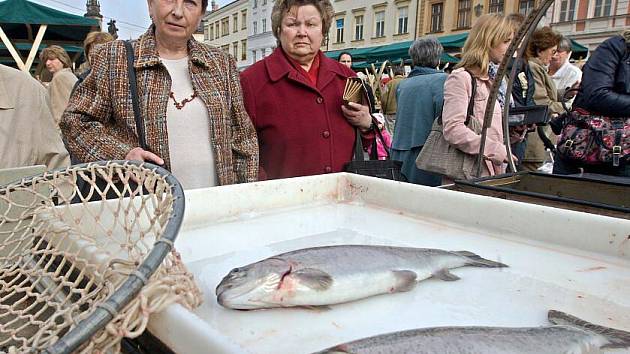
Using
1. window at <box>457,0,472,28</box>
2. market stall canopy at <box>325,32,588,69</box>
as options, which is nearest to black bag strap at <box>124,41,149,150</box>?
market stall canopy at <box>325,32,588,69</box>

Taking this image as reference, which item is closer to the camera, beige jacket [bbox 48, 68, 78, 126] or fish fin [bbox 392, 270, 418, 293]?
fish fin [bbox 392, 270, 418, 293]

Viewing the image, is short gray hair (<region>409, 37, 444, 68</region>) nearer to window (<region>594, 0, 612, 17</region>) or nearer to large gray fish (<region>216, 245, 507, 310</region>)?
large gray fish (<region>216, 245, 507, 310</region>)

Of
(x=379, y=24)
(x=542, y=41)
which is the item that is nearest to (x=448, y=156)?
(x=542, y=41)

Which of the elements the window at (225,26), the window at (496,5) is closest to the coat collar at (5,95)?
the window at (496,5)

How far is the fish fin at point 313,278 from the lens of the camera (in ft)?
3.41

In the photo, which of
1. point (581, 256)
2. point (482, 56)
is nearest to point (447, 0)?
point (482, 56)

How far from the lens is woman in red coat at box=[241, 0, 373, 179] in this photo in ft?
7.74

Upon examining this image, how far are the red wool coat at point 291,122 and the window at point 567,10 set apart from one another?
24.6m

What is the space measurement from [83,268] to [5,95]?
1514 mm

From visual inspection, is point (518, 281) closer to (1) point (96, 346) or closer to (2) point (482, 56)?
(1) point (96, 346)

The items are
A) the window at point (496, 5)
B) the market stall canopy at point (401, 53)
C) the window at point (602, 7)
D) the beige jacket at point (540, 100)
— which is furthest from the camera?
the window at point (496, 5)

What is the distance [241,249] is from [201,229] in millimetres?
216

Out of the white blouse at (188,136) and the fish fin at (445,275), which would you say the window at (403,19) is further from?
the fish fin at (445,275)

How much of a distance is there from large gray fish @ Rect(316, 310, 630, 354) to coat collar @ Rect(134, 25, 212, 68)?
1.56m
